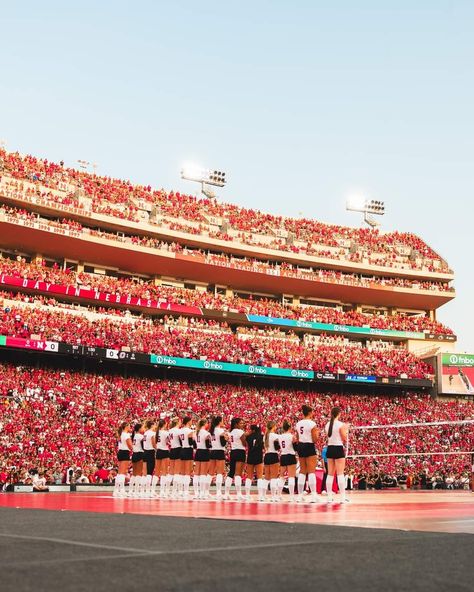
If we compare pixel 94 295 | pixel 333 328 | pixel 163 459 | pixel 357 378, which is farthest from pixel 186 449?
pixel 333 328

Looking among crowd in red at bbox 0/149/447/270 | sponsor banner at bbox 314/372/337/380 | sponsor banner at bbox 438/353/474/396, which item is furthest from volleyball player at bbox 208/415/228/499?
sponsor banner at bbox 438/353/474/396

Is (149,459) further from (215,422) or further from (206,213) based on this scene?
(206,213)

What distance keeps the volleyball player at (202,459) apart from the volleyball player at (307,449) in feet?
10.2

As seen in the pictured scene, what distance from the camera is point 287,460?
17.6 m

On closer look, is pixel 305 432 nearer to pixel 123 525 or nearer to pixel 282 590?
pixel 123 525

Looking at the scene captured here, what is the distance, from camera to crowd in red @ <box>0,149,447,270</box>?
182 ft

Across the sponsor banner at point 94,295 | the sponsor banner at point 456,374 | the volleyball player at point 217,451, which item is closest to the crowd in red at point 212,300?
the sponsor banner at point 94,295

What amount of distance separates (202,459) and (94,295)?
33.0 meters

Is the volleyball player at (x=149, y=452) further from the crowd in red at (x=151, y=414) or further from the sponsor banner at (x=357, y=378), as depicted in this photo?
the sponsor banner at (x=357, y=378)

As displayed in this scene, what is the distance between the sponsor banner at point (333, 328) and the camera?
59156 millimetres

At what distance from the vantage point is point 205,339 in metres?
53.3

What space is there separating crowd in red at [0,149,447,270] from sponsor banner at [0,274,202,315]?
7.04m

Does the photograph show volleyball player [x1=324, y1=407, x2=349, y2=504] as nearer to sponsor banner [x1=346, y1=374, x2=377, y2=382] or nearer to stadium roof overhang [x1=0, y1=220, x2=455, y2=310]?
stadium roof overhang [x1=0, y1=220, x2=455, y2=310]

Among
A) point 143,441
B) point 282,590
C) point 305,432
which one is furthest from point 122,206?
point 282,590
